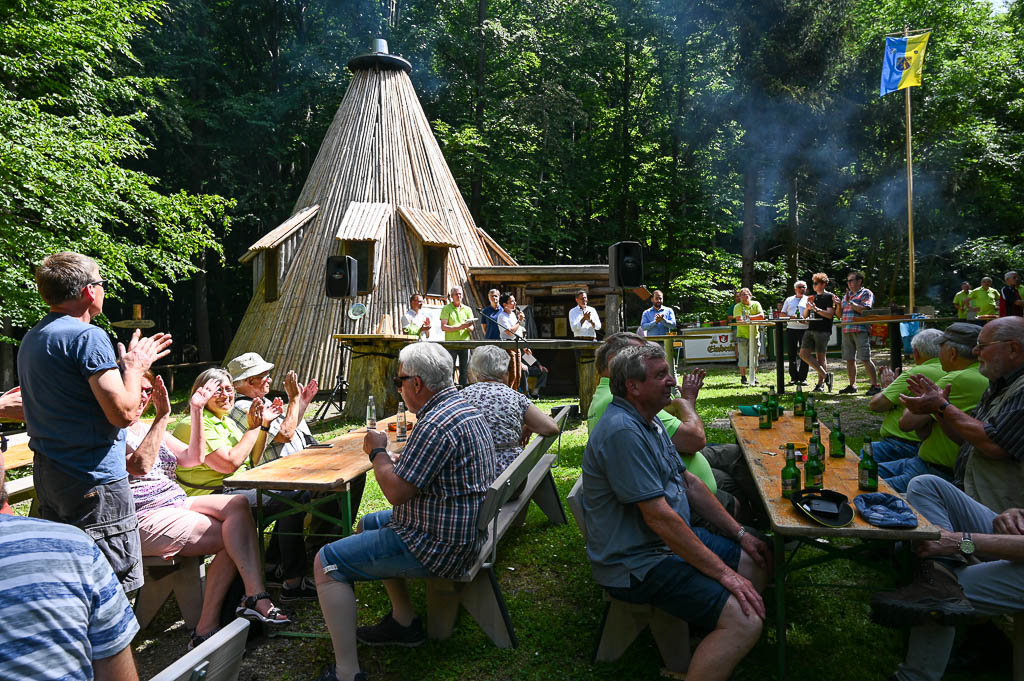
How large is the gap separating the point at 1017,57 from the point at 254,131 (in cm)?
2576

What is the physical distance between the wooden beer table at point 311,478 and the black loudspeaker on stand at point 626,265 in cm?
679

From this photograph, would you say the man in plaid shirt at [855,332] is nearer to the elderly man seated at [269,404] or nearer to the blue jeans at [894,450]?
the blue jeans at [894,450]

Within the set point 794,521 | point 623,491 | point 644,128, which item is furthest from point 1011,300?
point 644,128

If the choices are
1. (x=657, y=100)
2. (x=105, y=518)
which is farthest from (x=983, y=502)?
(x=657, y=100)

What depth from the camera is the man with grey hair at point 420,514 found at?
2930mm

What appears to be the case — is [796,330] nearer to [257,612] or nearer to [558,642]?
[558,642]

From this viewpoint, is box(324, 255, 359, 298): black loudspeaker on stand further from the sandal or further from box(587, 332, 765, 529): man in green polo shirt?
the sandal

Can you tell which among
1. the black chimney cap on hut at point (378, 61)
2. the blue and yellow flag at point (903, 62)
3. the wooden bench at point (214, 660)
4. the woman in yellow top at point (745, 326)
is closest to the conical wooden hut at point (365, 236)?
the black chimney cap on hut at point (378, 61)

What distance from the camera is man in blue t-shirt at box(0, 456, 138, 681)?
4.34 ft

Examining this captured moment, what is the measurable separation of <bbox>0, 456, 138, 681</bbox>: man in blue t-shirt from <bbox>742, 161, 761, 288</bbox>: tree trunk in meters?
20.5

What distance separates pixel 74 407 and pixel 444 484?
1567 mm

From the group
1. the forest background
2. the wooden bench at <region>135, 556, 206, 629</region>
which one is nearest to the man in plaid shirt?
the wooden bench at <region>135, 556, 206, 629</region>

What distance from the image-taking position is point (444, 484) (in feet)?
9.79

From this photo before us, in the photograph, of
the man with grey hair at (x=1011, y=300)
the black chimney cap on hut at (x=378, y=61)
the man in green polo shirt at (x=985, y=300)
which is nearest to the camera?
the man with grey hair at (x=1011, y=300)
